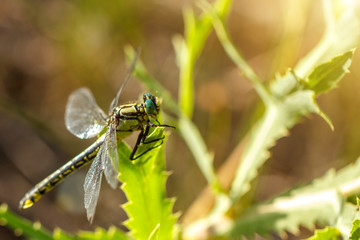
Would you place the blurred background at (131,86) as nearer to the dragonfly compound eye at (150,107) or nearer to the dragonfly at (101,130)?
the dragonfly at (101,130)

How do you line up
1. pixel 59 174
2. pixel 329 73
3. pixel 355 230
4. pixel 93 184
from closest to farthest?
pixel 355 230 → pixel 329 73 → pixel 93 184 → pixel 59 174

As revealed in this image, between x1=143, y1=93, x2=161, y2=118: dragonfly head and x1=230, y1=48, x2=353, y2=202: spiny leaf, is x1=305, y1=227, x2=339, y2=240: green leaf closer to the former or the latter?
x1=230, y1=48, x2=353, y2=202: spiny leaf

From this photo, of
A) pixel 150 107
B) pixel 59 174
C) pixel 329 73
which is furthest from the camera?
pixel 59 174

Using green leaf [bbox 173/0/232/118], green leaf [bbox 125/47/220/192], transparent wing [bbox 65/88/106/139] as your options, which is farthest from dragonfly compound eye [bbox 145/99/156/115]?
green leaf [bbox 173/0/232/118]

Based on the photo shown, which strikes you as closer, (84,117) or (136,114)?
(136,114)

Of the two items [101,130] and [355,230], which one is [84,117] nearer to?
[101,130]

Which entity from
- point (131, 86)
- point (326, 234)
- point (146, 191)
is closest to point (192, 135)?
point (146, 191)
